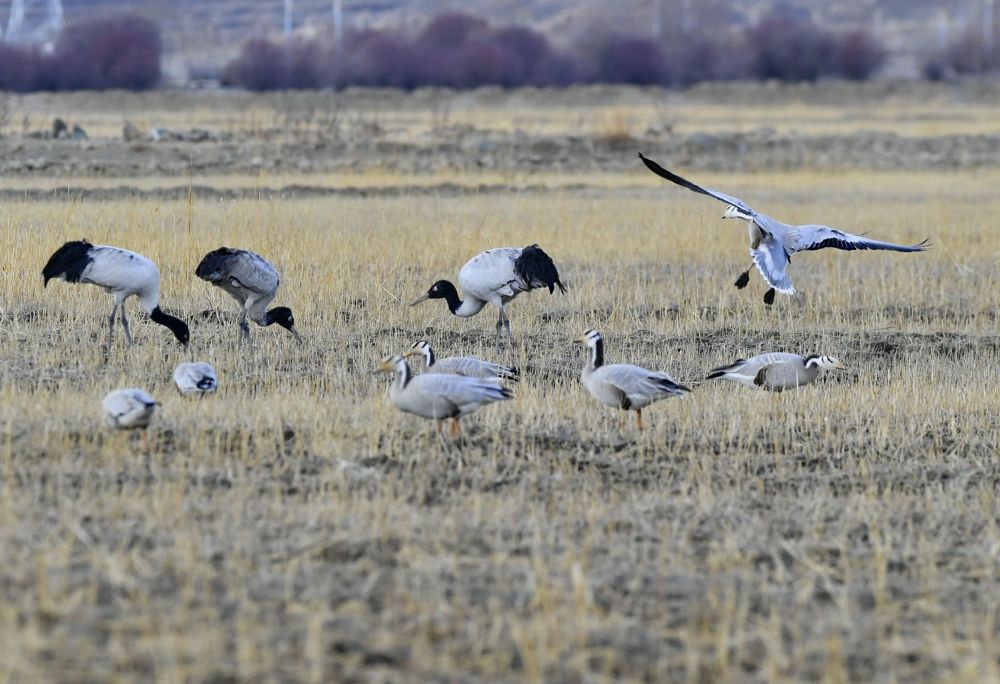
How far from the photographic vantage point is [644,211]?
22.1 m

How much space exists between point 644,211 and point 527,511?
15463mm

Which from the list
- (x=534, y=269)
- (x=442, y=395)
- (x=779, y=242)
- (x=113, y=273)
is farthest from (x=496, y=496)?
(x=779, y=242)

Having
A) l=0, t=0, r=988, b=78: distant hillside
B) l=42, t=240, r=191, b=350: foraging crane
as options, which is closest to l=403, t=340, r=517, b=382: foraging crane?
l=42, t=240, r=191, b=350: foraging crane

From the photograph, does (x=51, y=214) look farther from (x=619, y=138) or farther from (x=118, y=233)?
(x=619, y=138)

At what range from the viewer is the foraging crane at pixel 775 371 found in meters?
9.86

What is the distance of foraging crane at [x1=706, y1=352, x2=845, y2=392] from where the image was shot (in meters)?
9.86

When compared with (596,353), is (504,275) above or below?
above

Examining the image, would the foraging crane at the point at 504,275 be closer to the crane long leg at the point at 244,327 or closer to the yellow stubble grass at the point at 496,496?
the yellow stubble grass at the point at 496,496

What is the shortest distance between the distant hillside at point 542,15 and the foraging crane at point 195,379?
301 feet

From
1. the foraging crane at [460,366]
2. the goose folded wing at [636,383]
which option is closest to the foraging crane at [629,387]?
the goose folded wing at [636,383]

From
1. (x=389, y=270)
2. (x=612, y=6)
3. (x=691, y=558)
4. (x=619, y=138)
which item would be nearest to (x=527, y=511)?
(x=691, y=558)

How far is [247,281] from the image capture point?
1174cm

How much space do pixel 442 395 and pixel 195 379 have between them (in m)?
1.94

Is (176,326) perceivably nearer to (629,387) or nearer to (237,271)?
(237,271)
